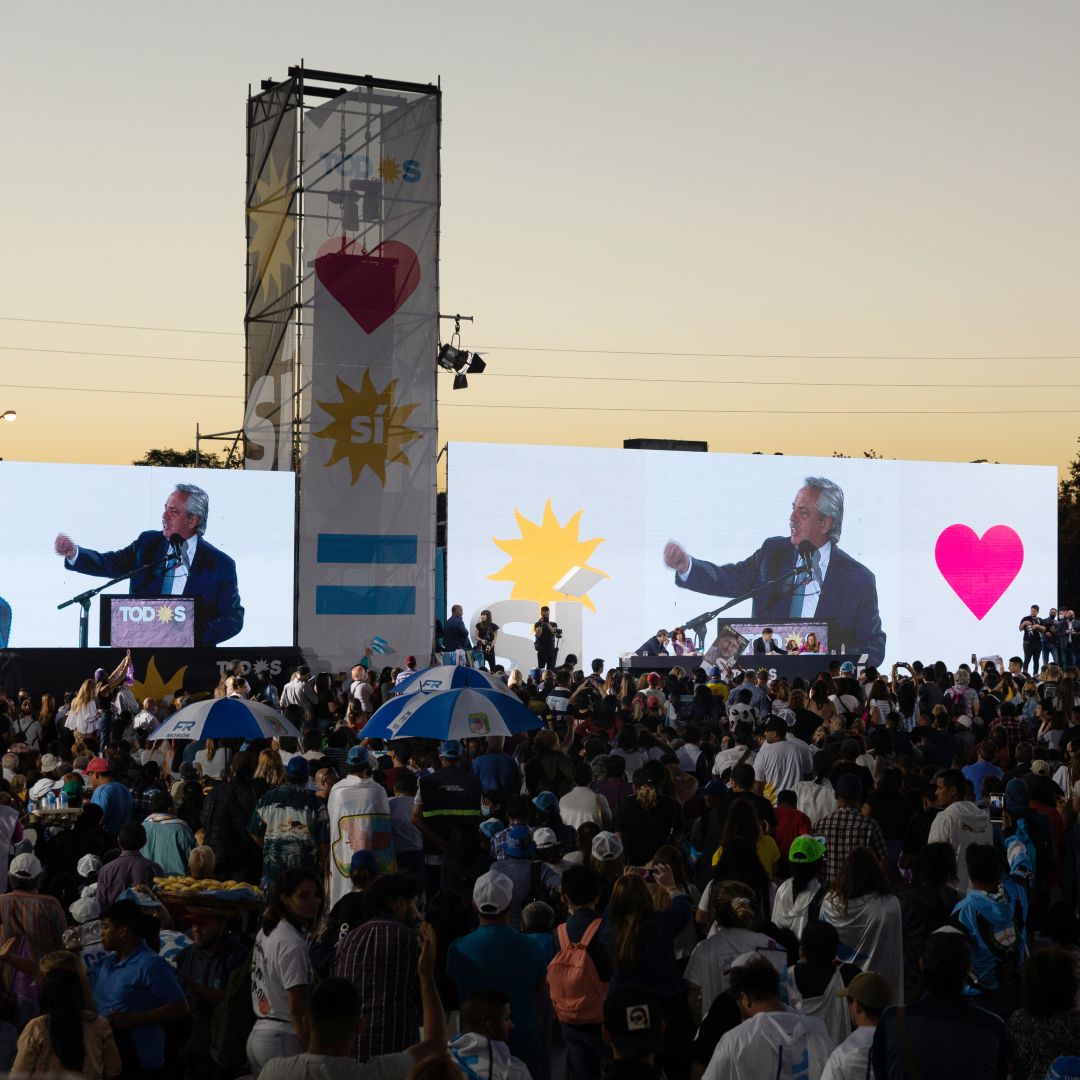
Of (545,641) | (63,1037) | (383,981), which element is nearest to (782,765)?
(383,981)

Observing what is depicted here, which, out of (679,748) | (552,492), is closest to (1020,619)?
(552,492)

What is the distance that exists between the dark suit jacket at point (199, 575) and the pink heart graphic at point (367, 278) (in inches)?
215

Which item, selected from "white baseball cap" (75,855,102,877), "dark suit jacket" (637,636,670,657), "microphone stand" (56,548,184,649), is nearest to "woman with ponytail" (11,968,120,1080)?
"white baseball cap" (75,855,102,877)

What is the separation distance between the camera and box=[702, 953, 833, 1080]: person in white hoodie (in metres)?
4.91

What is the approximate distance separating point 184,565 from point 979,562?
17.8 metres

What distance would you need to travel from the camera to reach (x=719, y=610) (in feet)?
103

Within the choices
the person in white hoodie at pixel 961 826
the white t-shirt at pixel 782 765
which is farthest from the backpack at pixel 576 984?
the white t-shirt at pixel 782 765

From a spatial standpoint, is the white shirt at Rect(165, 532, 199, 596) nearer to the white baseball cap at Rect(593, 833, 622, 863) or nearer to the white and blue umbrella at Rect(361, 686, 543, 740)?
the white and blue umbrella at Rect(361, 686, 543, 740)

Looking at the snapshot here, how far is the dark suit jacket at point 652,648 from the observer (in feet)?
95.6

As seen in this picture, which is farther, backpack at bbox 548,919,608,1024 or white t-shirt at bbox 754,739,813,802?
white t-shirt at bbox 754,739,813,802

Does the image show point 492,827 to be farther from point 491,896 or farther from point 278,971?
point 278,971

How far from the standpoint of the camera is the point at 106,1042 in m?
5.20

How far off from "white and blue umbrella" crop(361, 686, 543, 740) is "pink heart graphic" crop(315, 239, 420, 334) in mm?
18619

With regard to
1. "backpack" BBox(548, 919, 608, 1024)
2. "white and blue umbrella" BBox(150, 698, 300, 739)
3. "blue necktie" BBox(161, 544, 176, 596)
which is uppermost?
"blue necktie" BBox(161, 544, 176, 596)
